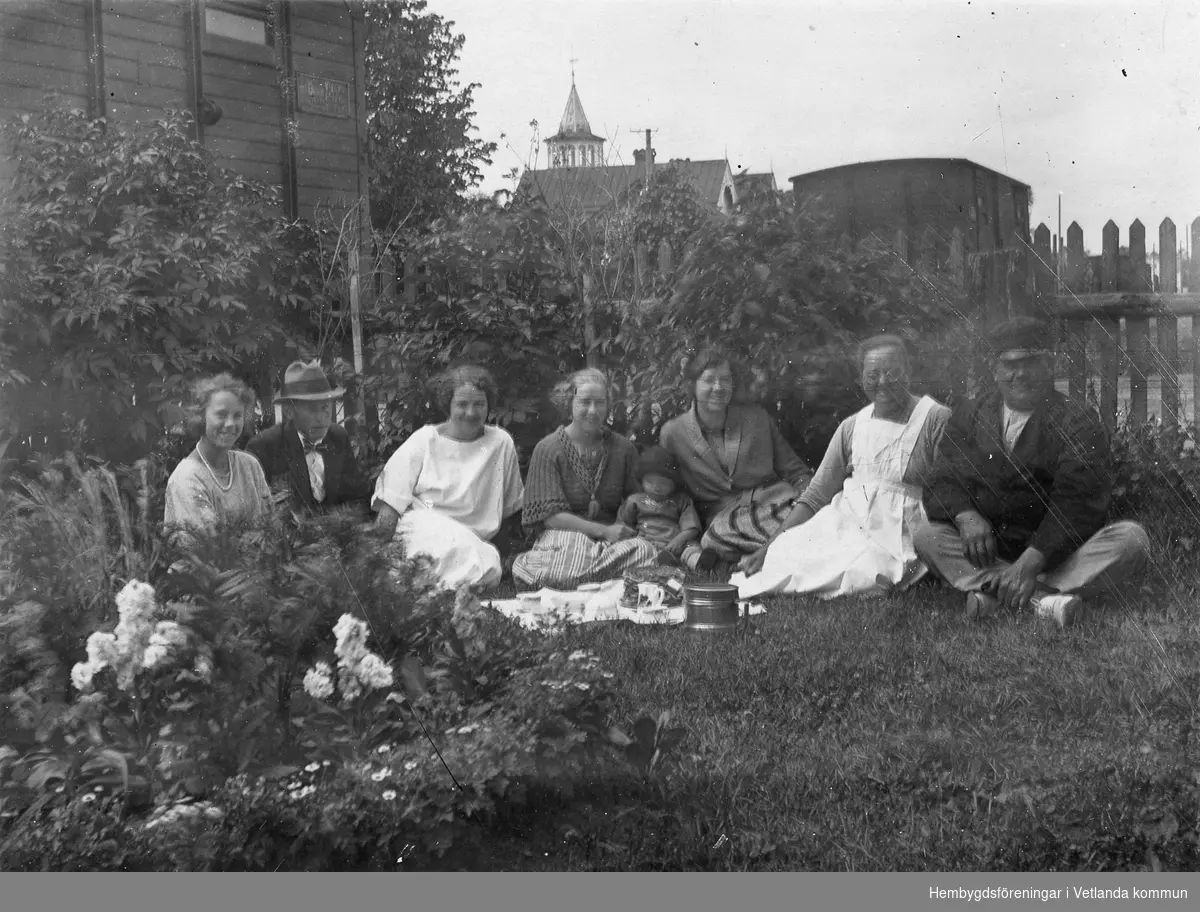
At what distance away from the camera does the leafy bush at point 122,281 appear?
382cm

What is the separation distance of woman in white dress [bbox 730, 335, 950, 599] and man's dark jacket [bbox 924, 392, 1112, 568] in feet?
0.50

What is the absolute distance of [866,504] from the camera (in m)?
5.06

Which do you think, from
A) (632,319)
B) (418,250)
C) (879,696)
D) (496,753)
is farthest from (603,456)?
(496,753)

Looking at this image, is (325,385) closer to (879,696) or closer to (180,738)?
(180,738)

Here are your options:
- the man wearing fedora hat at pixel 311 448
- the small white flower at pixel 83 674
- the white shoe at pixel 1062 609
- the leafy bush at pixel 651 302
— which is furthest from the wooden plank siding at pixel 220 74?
the white shoe at pixel 1062 609

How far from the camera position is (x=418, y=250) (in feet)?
13.8

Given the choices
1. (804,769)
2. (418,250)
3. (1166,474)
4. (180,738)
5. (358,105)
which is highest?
(358,105)

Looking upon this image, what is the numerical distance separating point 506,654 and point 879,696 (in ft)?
4.18

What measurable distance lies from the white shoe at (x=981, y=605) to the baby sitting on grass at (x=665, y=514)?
1.21m

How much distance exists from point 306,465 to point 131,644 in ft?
3.47

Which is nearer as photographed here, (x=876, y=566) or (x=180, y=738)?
(x=180, y=738)

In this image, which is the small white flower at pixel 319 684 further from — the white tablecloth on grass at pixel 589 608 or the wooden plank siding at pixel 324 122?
the wooden plank siding at pixel 324 122

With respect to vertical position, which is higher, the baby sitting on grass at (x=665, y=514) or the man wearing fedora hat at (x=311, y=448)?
the man wearing fedora hat at (x=311, y=448)

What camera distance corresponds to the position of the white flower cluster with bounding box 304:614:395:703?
2.99m
